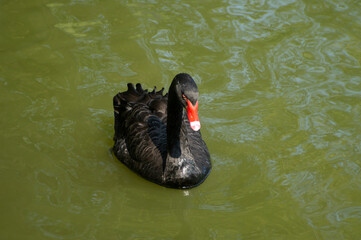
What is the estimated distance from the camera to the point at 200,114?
6.74m

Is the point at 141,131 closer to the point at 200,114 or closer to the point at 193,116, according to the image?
the point at 200,114

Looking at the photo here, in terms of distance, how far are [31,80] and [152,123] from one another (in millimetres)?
2309

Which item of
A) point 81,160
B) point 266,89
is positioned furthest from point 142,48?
point 81,160

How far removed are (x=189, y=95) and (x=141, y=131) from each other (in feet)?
4.26

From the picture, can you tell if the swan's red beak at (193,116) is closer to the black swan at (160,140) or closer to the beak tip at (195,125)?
the beak tip at (195,125)

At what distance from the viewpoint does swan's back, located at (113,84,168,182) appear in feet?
18.8

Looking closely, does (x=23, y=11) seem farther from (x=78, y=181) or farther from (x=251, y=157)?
(x=251, y=157)

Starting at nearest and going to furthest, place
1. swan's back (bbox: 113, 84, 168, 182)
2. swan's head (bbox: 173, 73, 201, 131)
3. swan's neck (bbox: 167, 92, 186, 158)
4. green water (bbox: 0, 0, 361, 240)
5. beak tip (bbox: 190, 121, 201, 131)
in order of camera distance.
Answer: beak tip (bbox: 190, 121, 201, 131), swan's head (bbox: 173, 73, 201, 131), green water (bbox: 0, 0, 361, 240), swan's neck (bbox: 167, 92, 186, 158), swan's back (bbox: 113, 84, 168, 182)

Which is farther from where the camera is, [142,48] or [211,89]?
[142,48]

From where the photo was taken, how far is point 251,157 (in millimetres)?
6039

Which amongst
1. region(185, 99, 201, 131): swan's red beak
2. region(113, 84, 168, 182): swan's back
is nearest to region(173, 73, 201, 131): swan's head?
region(185, 99, 201, 131): swan's red beak

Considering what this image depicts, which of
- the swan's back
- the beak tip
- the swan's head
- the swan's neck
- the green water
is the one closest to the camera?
the beak tip

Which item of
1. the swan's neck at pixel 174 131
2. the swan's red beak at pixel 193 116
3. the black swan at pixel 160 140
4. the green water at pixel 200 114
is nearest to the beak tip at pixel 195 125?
the swan's red beak at pixel 193 116

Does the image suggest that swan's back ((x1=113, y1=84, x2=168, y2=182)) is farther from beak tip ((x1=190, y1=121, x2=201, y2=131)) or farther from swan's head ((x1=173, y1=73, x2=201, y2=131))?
beak tip ((x1=190, y1=121, x2=201, y2=131))
